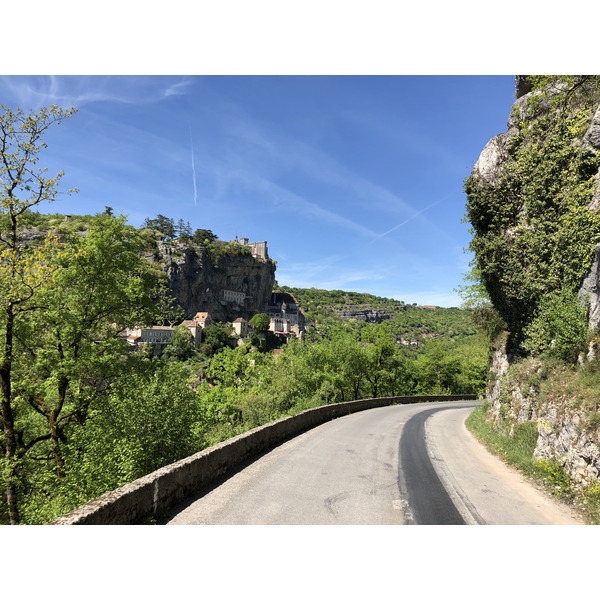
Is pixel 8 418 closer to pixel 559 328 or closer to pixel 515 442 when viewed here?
pixel 515 442

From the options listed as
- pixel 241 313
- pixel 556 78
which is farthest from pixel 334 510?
pixel 241 313

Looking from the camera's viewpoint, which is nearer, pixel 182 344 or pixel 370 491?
pixel 370 491

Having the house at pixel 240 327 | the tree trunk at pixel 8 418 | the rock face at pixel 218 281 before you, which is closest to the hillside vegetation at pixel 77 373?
the tree trunk at pixel 8 418

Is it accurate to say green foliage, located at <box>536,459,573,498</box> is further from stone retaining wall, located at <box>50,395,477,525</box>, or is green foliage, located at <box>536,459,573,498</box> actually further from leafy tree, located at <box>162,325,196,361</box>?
leafy tree, located at <box>162,325,196,361</box>

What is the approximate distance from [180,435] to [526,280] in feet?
47.2

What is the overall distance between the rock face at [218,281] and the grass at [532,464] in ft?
375

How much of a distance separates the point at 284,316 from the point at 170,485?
171521mm

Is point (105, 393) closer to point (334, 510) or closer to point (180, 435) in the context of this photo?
point (180, 435)

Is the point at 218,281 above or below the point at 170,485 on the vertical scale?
above

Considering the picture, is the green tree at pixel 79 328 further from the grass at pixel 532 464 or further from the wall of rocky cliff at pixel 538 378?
the wall of rocky cliff at pixel 538 378

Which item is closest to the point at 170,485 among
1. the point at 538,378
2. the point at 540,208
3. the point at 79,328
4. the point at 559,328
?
the point at 79,328

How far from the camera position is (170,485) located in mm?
5910

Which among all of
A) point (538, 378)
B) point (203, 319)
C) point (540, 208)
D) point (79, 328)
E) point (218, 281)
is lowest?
point (538, 378)

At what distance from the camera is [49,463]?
44.5 ft
